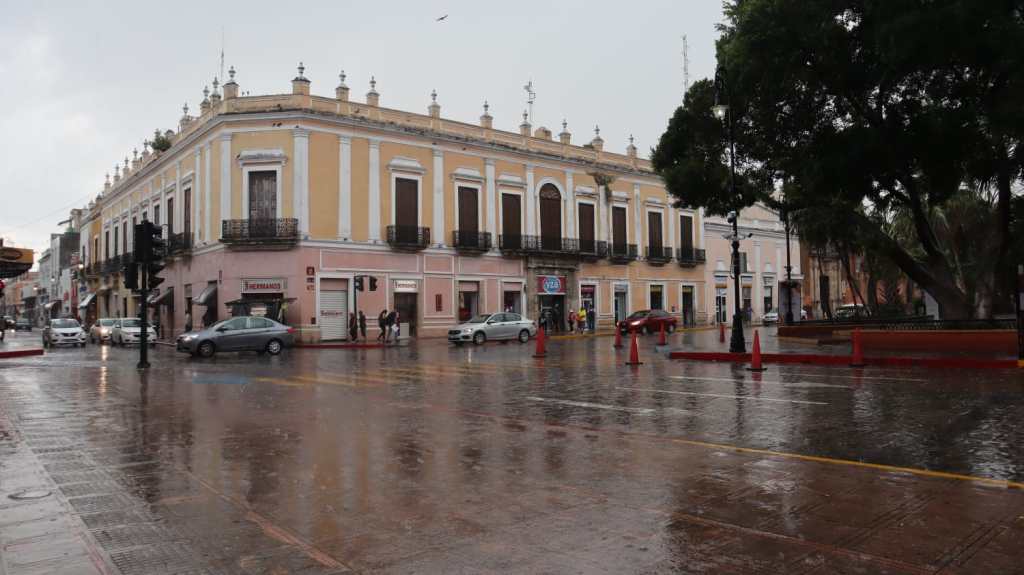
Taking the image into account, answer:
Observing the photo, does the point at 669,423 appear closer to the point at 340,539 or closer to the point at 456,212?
the point at 340,539

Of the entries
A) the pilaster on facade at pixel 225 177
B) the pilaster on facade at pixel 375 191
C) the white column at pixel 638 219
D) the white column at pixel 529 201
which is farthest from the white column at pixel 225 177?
the white column at pixel 638 219

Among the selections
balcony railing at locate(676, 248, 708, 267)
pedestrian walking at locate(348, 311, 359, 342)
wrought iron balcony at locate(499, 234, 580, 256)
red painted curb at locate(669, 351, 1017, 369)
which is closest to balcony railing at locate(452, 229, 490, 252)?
wrought iron balcony at locate(499, 234, 580, 256)

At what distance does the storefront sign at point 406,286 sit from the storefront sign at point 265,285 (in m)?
5.42

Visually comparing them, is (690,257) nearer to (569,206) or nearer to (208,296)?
(569,206)

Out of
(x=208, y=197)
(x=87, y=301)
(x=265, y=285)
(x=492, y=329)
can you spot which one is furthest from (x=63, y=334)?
(x=87, y=301)

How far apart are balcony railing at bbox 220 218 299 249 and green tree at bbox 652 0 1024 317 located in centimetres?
1836

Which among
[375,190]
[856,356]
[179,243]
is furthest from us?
[179,243]

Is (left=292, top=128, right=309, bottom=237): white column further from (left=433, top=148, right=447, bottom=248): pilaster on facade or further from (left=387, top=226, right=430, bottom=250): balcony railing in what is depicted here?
(left=433, top=148, right=447, bottom=248): pilaster on facade

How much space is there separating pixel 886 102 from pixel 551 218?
24847 mm

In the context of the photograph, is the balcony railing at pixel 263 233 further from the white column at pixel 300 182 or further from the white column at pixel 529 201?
the white column at pixel 529 201

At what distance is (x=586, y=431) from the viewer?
8164 mm

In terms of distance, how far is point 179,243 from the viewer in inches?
1479

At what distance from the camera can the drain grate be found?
3842mm

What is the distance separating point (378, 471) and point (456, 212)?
32.5 meters
